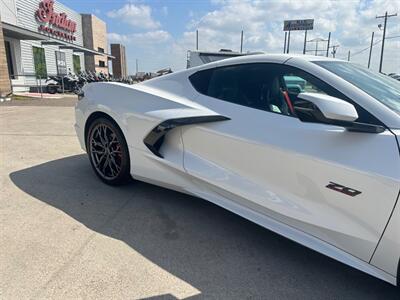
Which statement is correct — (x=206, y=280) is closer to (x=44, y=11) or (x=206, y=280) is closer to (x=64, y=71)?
A: (x=44, y=11)

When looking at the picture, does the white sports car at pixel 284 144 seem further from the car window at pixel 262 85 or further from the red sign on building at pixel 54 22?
the red sign on building at pixel 54 22

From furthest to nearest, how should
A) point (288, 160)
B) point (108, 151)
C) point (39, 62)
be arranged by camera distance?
point (39, 62) < point (108, 151) < point (288, 160)

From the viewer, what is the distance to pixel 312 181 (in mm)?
1937

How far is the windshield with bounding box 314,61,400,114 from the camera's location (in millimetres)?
1998

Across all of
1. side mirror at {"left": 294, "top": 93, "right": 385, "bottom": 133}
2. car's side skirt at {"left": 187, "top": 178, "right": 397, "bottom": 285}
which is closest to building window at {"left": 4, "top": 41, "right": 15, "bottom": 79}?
car's side skirt at {"left": 187, "top": 178, "right": 397, "bottom": 285}

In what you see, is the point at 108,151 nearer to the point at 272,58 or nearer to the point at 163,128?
the point at 163,128

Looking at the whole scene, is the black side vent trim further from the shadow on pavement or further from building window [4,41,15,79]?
building window [4,41,15,79]

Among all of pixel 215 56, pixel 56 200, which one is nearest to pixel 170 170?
pixel 56 200

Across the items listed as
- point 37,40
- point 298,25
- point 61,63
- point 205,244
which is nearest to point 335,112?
point 205,244

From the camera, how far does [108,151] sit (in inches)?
133

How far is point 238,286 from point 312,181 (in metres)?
0.81

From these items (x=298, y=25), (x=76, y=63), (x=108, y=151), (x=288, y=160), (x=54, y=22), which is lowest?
(x=108, y=151)

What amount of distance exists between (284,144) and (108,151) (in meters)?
2.03

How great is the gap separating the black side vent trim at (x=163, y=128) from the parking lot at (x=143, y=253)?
24.9 inches
